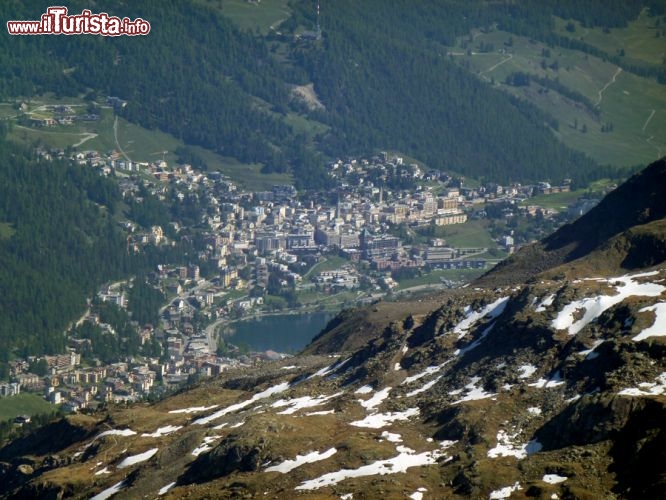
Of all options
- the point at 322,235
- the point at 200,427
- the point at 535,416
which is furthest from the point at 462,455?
the point at 322,235

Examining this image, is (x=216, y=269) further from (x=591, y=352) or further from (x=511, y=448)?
(x=511, y=448)

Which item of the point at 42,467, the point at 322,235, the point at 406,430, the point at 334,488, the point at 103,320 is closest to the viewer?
the point at 334,488

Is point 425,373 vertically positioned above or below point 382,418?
above

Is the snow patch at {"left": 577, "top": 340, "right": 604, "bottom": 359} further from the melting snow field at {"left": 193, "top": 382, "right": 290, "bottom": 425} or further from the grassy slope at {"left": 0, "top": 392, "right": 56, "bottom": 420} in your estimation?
the grassy slope at {"left": 0, "top": 392, "right": 56, "bottom": 420}

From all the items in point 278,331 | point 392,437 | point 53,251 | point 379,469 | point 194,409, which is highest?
point 392,437

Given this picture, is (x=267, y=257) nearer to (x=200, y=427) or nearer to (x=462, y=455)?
(x=200, y=427)

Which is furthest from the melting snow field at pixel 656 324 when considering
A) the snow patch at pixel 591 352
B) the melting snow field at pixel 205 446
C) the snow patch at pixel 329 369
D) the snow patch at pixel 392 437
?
the snow patch at pixel 329 369

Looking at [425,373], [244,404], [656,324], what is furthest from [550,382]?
[244,404]

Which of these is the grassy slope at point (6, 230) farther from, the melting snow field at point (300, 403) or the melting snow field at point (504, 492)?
the melting snow field at point (504, 492)
